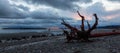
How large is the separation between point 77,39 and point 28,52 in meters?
7.25

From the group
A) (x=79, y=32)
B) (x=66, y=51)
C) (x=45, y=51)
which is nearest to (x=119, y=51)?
(x=66, y=51)

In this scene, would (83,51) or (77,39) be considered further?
(77,39)

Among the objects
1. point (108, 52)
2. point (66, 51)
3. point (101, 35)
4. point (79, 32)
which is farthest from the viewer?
point (101, 35)

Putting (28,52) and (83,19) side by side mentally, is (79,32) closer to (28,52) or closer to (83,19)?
(83,19)

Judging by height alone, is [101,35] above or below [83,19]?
below

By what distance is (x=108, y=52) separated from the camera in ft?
63.4

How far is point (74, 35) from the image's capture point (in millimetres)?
27750

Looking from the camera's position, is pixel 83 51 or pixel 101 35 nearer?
pixel 83 51

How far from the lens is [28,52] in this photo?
71.8 feet

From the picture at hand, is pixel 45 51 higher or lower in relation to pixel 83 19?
lower

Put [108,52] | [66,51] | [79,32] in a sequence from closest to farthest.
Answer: [108,52] → [66,51] → [79,32]

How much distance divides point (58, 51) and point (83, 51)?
6.49 feet

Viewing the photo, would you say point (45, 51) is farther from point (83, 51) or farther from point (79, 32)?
point (79, 32)

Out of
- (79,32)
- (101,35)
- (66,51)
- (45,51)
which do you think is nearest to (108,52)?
(66,51)
